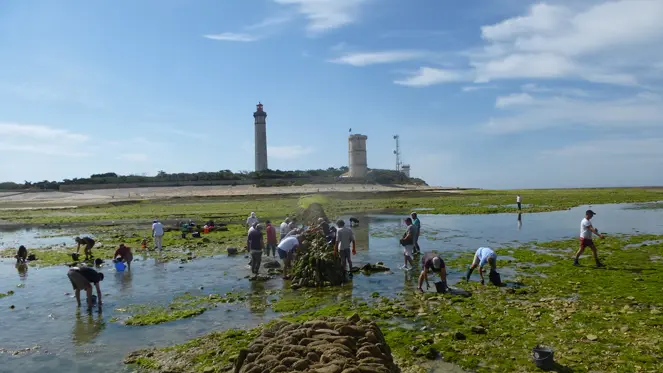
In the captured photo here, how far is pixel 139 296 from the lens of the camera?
16.2 m

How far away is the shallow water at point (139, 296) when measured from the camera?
35.7ft

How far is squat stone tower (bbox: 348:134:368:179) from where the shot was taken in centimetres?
9969

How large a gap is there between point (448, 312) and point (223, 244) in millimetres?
19127

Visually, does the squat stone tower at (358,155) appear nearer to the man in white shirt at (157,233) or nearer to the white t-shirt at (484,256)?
the man in white shirt at (157,233)

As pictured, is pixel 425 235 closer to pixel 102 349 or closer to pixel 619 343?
pixel 619 343

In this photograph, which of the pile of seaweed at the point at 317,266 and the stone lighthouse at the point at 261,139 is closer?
the pile of seaweed at the point at 317,266

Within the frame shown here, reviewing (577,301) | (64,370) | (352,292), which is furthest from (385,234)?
(64,370)

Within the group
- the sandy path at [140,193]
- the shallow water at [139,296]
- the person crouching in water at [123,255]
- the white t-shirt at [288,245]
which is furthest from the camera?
the sandy path at [140,193]

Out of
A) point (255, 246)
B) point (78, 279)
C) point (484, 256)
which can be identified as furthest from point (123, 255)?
point (484, 256)

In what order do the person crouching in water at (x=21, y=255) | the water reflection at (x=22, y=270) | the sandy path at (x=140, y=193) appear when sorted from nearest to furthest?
the water reflection at (x=22, y=270)
the person crouching in water at (x=21, y=255)
the sandy path at (x=140, y=193)

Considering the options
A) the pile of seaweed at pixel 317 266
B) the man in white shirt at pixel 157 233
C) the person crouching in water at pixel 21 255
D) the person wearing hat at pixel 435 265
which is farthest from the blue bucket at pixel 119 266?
the person wearing hat at pixel 435 265

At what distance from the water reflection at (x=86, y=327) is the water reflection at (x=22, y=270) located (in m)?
8.67

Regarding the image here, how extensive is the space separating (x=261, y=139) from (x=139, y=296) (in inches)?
3498

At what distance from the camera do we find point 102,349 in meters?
10.9
